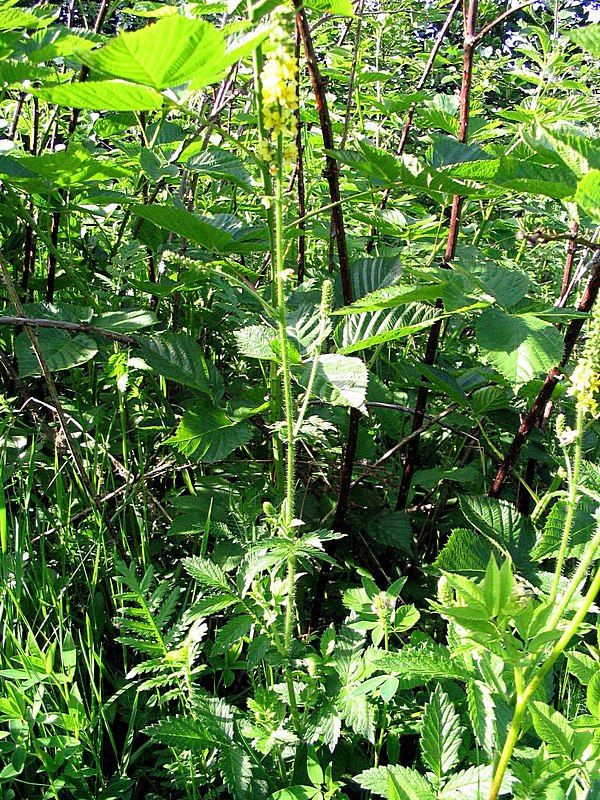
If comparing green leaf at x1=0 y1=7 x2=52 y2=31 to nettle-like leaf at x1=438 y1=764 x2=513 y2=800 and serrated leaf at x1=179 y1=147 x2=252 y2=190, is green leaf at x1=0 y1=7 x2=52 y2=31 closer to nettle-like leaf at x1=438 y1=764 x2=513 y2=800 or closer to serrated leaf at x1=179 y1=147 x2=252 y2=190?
serrated leaf at x1=179 y1=147 x2=252 y2=190

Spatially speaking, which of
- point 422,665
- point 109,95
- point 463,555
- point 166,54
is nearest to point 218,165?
point 109,95

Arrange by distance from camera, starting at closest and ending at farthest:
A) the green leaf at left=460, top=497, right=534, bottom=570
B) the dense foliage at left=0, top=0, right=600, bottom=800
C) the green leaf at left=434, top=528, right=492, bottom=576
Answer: the dense foliage at left=0, top=0, right=600, bottom=800
the green leaf at left=434, top=528, right=492, bottom=576
the green leaf at left=460, top=497, right=534, bottom=570

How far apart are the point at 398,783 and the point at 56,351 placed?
126 cm

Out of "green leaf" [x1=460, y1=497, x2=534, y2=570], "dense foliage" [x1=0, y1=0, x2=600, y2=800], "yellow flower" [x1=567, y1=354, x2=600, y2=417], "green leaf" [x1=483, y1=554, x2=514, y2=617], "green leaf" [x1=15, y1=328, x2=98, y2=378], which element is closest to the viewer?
"green leaf" [x1=483, y1=554, x2=514, y2=617]

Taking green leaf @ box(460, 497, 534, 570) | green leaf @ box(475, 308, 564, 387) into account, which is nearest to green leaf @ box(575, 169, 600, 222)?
green leaf @ box(475, 308, 564, 387)

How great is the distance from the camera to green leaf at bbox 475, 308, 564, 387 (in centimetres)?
127

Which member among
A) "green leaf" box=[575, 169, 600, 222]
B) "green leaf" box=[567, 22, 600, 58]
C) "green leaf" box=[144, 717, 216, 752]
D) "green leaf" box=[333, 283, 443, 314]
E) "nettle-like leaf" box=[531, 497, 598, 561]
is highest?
"green leaf" box=[567, 22, 600, 58]

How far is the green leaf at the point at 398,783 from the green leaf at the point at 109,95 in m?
1.14

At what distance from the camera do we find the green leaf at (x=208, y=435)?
165 centimetres

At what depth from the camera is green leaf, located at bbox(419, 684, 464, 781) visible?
1.20 meters

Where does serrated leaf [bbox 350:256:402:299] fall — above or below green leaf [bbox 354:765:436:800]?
above

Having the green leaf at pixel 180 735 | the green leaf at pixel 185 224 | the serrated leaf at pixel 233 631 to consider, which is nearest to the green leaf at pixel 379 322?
the green leaf at pixel 185 224

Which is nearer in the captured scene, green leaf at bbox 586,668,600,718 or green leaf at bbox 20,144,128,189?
green leaf at bbox 586,668,600,718

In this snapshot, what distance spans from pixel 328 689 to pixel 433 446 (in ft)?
3.65
